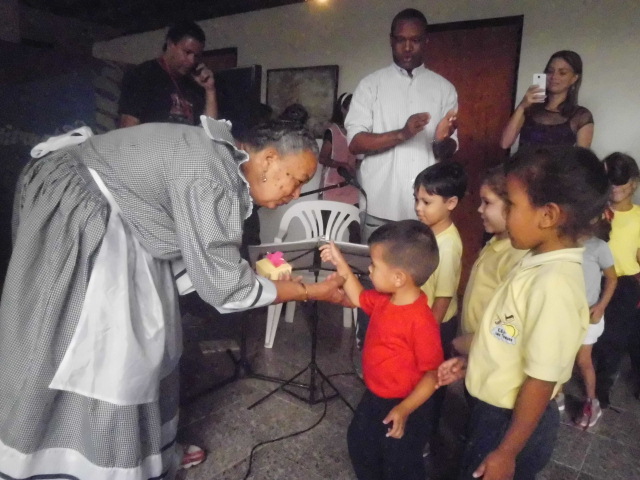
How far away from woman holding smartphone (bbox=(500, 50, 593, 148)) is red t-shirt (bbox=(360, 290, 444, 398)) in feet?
5.47

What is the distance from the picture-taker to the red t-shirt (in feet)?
4.44

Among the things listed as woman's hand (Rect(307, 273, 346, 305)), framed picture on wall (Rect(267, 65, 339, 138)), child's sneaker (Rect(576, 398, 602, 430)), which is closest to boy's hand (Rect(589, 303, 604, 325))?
child's sneaker (Rect(576, 398, 602, 430))

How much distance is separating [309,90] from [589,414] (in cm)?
360

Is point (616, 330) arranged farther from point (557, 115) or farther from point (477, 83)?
point (477, 83)

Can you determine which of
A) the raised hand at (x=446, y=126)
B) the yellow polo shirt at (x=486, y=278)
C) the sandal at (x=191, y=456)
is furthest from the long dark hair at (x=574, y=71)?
the sandal at (x=191, y=456)

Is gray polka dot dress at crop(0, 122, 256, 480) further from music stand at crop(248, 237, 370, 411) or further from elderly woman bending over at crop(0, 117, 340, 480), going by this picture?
music stand at crop(248, 237, 370, 411)

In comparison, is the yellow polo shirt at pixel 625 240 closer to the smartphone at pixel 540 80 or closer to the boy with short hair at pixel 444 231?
the smartphone at pixel 540 80

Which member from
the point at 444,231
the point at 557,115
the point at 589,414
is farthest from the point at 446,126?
the point at 589,414

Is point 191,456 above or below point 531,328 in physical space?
below

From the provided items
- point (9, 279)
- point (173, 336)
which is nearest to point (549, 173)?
point (173, 336)

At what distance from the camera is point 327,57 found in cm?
456

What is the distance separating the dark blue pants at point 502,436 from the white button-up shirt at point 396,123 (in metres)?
1.21

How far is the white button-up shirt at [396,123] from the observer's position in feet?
7.54

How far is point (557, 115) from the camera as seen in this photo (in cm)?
266
